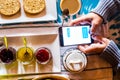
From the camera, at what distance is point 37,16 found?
0.84 meters

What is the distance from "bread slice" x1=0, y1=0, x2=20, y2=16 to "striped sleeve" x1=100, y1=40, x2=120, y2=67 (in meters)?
0.33

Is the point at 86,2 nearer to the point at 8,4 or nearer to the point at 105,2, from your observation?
the point at 105,2

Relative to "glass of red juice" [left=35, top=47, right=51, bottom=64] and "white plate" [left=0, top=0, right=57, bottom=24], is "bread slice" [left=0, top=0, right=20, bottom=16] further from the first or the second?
"glass of red juice" [left=35, top=47, right=51, bottom=64]

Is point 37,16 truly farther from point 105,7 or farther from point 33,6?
point 105,7

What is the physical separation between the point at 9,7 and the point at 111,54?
0.39m

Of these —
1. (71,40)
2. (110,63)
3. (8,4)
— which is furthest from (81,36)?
(8,4)

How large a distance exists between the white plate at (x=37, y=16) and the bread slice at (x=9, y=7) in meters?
0.02

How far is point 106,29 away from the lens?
36.4 inches

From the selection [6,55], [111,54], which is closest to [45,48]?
[6,55]

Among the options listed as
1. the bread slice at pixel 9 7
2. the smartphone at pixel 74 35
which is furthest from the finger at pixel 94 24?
the bread slice at pixel 9 7

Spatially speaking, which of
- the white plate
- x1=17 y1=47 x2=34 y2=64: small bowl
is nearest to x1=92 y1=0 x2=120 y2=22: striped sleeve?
the white plate

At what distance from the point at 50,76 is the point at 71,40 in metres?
0.14

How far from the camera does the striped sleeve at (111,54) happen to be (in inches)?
34.6

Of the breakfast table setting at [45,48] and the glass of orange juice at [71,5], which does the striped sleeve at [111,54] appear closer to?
the breakfast table setting at [45,48]
